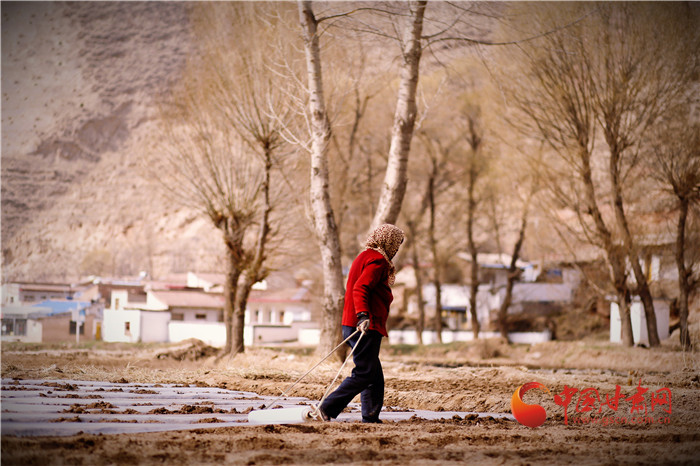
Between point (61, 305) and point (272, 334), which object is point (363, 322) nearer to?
point (61, 305)

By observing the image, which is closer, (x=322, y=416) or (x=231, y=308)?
(x=322, y=416)

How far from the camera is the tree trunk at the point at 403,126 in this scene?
1221 cm

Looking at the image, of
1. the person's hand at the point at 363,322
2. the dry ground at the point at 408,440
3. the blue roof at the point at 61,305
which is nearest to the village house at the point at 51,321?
the blue roof at the point at 61,305

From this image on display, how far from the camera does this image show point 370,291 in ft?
19.9

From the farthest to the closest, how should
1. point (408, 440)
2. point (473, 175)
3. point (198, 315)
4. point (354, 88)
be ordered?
point (198, 315), point (473, 175), point (354, 88), point (408, 440)

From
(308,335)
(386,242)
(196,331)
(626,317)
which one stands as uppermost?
(386,242)

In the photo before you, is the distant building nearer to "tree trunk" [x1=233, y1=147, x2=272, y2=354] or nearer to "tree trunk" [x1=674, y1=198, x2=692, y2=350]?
"tree trunk" [x1=233, y1=147, x2=272, y2=354]

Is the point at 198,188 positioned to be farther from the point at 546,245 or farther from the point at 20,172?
the point at 20,172

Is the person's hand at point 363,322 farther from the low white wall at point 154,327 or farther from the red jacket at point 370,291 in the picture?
the low white wall at point 154,327

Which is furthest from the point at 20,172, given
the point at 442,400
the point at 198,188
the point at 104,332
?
the point at 442,400

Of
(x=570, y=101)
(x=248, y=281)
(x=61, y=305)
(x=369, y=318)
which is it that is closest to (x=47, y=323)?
(x=61, y=305)

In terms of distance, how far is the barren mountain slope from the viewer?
71.8 m

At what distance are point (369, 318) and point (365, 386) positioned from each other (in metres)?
0.56

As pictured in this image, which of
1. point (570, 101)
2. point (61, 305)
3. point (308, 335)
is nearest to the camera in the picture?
point (570, 101)
